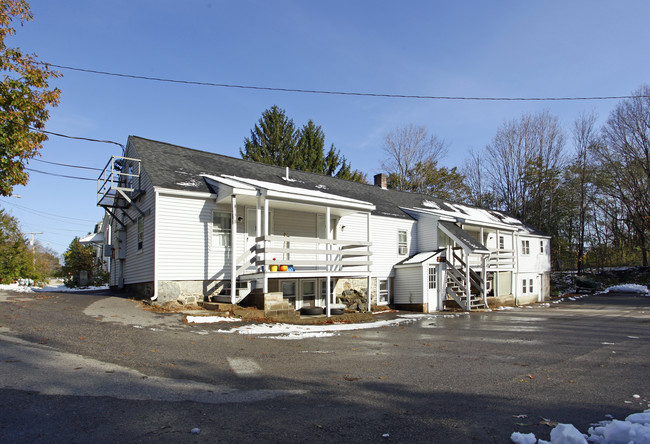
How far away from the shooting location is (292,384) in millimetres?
5898

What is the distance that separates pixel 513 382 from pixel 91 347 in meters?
6.97

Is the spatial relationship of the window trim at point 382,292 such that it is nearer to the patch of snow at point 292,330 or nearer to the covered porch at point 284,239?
the covered porch at point 284,239

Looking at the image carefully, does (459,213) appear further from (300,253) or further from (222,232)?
(222,232)

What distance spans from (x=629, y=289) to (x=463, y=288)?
65.7 ft

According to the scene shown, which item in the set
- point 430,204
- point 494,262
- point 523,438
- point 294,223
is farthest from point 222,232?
point 494,262

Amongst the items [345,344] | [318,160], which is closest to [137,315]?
[345,344]

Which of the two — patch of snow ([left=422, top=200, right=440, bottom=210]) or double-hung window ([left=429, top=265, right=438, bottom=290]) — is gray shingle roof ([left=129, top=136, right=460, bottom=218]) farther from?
double-hung window ([left=429, top=265, right=438, bottom=290])

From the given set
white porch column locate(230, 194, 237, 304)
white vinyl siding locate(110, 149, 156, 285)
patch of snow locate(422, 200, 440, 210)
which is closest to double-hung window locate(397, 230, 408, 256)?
patch of snow locate(422, 200, 440, 210)

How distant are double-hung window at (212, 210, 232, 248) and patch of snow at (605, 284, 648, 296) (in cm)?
3097

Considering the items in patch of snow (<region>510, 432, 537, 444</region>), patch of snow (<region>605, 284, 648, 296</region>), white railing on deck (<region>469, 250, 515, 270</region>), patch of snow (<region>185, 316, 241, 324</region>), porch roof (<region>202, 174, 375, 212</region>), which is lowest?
patch of snow (<region>605, 284, 648, 296</region>)

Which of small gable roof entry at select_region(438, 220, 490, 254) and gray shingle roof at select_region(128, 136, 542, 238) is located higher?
gray shingle roof at select_region(128, 136, 542, 238)

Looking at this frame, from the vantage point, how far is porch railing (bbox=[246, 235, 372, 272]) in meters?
13.6

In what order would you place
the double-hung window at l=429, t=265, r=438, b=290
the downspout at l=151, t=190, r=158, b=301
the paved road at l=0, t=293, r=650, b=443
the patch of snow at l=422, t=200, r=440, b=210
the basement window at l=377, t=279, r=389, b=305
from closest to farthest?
the paved road at l=0, t=293, r=650, b=443 < the downspout at l=151, t=190, r=158, b=301 < the double-hung window at l=429, t=265, r=438, b=290 < the basement window at l=377, t=279, r=389, b=305 < the patch of snow at l=422, t=200, r=440, b=210

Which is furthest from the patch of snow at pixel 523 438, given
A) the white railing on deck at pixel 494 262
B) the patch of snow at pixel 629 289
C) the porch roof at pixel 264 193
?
the patch of snow at pixel 629 289
